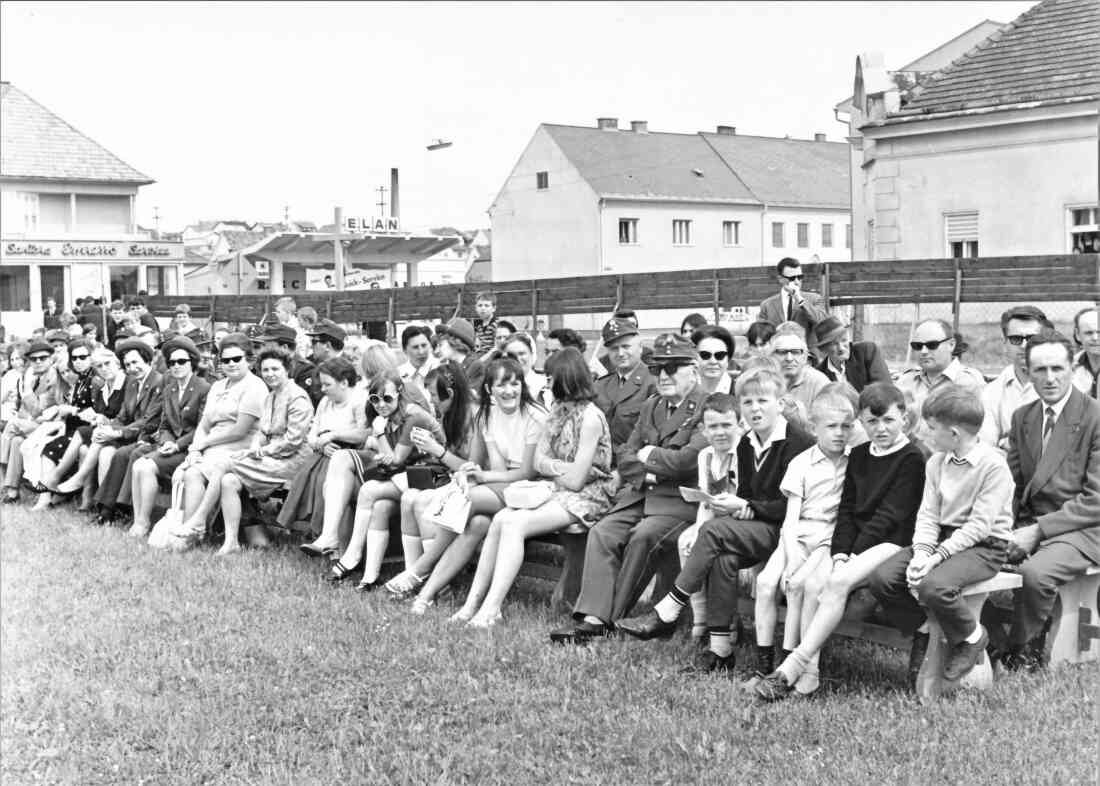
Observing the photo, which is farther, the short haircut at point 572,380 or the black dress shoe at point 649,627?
the short haircut at point 572,380

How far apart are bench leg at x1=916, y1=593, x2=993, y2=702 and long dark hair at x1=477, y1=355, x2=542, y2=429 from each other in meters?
3.05

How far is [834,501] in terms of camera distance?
5781 mm

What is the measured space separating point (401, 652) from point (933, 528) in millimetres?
2698

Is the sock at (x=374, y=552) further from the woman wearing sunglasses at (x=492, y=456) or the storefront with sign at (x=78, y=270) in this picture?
the storefront with sign at (x=78, y=270)

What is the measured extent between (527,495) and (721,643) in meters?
1.63

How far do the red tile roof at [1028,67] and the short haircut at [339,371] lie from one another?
1642 cm

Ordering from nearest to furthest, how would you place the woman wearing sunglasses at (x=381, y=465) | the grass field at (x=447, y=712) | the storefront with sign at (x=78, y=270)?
the grass field at (x=447, y=712) → the woman wearing sunglasses at (x=381, y=465) → the storefront with sign at (x=78, y=270)

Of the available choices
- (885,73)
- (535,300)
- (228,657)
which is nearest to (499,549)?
(228,657)

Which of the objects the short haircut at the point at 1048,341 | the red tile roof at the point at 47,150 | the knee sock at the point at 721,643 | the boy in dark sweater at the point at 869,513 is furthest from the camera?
the red tile roof at the point at 47,150

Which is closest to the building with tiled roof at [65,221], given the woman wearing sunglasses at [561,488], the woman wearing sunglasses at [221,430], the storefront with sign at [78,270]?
the storefront with sign at [78,270]

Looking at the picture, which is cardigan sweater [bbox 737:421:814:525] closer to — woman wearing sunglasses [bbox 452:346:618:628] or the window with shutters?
woman wearing sunglasses [bbox 452:346:618:628]

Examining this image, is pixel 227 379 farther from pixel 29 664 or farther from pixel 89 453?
pixel 29 664

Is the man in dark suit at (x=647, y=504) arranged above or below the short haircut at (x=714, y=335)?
below

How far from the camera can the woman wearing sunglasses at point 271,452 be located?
30.9ft
